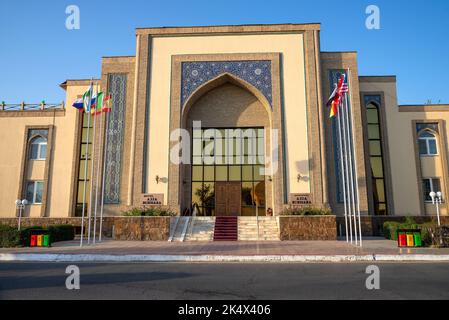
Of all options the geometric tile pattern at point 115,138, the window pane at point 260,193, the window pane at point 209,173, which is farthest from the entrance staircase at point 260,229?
the geometric tile pattern at point 115,138

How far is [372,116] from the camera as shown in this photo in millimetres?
21953

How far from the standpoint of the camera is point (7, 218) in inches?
821

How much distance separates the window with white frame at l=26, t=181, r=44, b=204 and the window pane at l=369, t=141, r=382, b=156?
20.2 m

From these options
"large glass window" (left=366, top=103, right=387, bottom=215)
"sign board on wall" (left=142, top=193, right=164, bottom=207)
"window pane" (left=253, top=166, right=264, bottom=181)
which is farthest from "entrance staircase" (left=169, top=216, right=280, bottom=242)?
"large glass window" (left=366, top=103, right=387, bottom=215)

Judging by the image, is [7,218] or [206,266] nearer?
[206,266]

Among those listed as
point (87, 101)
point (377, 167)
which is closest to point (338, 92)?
point (377, 167)

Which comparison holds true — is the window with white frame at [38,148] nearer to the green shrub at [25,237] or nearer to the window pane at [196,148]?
the green shrub at [25,237]

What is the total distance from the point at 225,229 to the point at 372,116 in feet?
38.5

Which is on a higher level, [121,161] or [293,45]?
[293,45]

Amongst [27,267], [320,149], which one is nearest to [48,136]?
[27,267]

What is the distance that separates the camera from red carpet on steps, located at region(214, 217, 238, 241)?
16.8 meters
